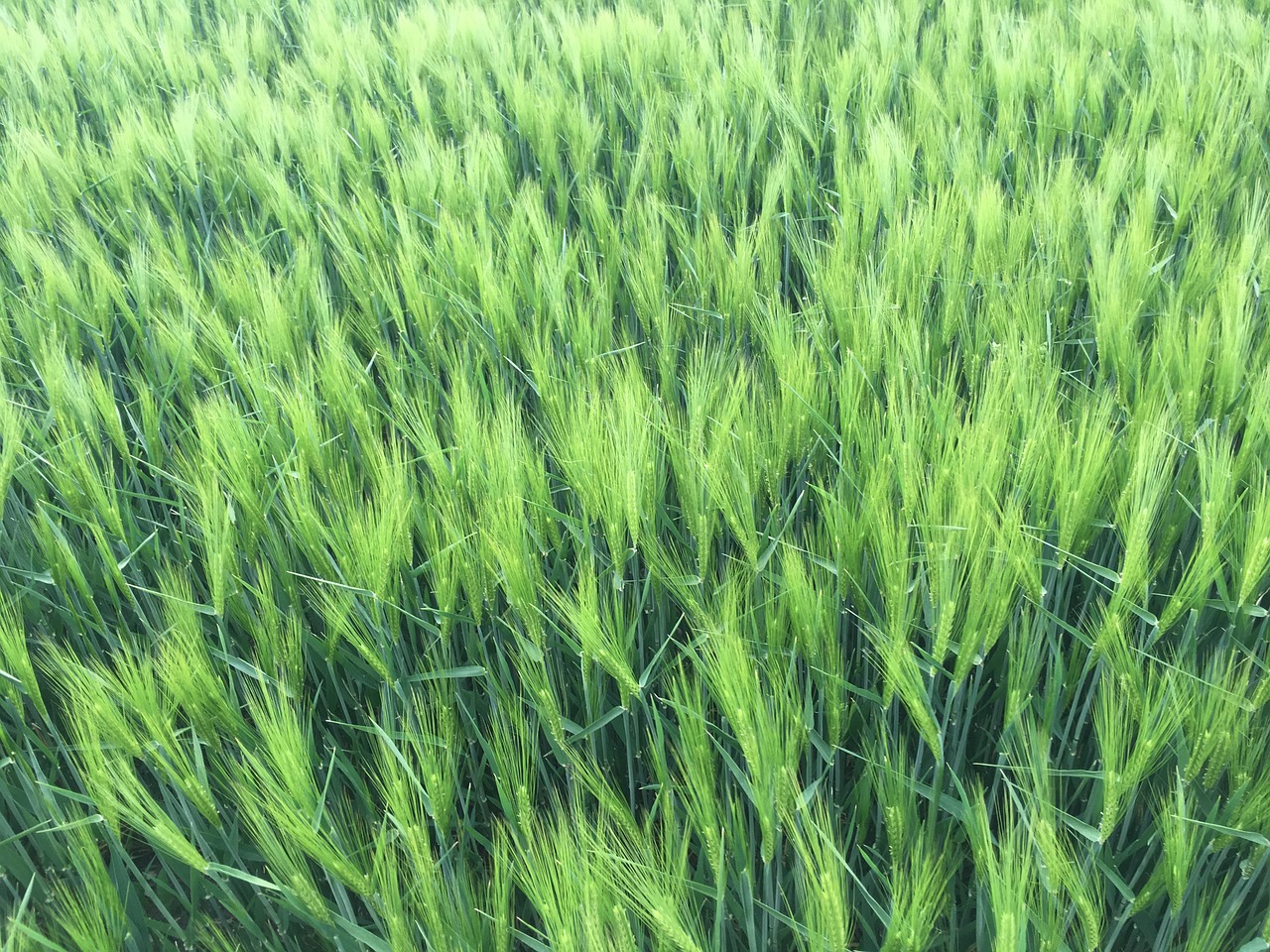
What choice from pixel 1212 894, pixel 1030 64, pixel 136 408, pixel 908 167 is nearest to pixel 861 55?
pixel 1030 64

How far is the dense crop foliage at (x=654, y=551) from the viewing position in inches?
21.5

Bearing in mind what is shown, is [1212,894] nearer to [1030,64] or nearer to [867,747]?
[867,747]

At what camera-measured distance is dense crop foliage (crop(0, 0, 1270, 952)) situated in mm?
545

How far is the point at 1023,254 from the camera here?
106 centimetres

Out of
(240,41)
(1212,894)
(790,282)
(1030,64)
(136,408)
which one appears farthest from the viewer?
(240,41)

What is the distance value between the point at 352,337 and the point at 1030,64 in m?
1.17

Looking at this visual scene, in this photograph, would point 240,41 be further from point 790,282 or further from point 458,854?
point 458,854

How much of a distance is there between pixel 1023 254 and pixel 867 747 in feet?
2.24

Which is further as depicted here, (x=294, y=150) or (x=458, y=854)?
(x=294, y=150)

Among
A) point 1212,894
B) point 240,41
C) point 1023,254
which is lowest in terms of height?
point 1212,894

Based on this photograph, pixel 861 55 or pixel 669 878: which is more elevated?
pixel 861 55

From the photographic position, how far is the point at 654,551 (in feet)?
2.22

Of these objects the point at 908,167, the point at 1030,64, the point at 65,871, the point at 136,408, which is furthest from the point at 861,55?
the point at 65,871

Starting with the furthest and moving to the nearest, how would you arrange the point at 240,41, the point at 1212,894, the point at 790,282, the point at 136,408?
the point at 240,41
the point at 790,282
the point at 136,408
the point at 1212,894
